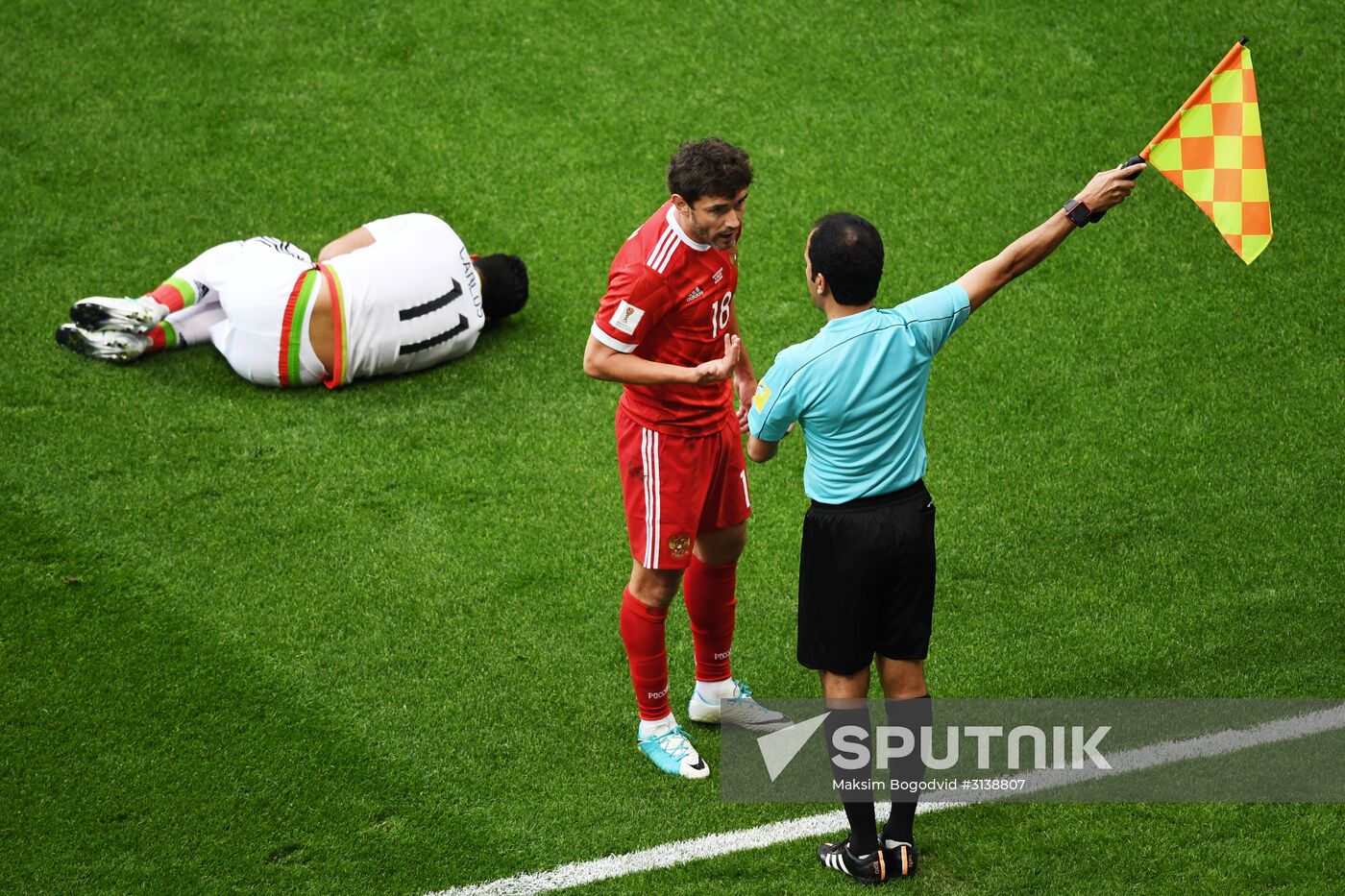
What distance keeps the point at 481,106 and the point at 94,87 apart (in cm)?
285

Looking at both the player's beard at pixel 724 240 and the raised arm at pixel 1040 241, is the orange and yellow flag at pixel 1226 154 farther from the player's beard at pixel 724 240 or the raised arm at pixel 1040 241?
the player's beard at pixel 724 240

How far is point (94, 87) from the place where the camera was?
31.8 feet

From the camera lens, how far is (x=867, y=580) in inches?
161

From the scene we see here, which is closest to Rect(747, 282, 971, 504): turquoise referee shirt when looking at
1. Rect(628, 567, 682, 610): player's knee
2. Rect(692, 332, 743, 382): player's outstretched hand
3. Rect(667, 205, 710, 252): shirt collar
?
Rect(692, 332, 743, 382): player's outstretched hand

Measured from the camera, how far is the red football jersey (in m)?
4.41

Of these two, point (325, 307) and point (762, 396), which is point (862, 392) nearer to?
point (762, 396)

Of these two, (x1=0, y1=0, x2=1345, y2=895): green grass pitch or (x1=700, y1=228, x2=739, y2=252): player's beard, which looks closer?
(x1=700, y1=228, x2=739, y2=252): player's beard

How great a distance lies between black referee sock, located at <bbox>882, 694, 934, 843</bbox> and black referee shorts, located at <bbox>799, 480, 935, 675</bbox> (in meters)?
0.18

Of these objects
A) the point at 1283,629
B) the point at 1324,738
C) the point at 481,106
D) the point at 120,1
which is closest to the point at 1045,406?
the point at 1283,629

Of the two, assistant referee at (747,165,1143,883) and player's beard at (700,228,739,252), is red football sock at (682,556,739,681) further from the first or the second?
player's beard at (700,228,739,252)

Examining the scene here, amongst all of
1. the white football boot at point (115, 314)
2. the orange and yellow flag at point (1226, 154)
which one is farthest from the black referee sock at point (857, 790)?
the white football boot at point (115, 314)

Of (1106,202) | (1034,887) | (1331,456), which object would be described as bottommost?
(1034,887)

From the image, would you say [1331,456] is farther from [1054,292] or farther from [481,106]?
[481,106]

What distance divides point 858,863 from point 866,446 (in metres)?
1.41
